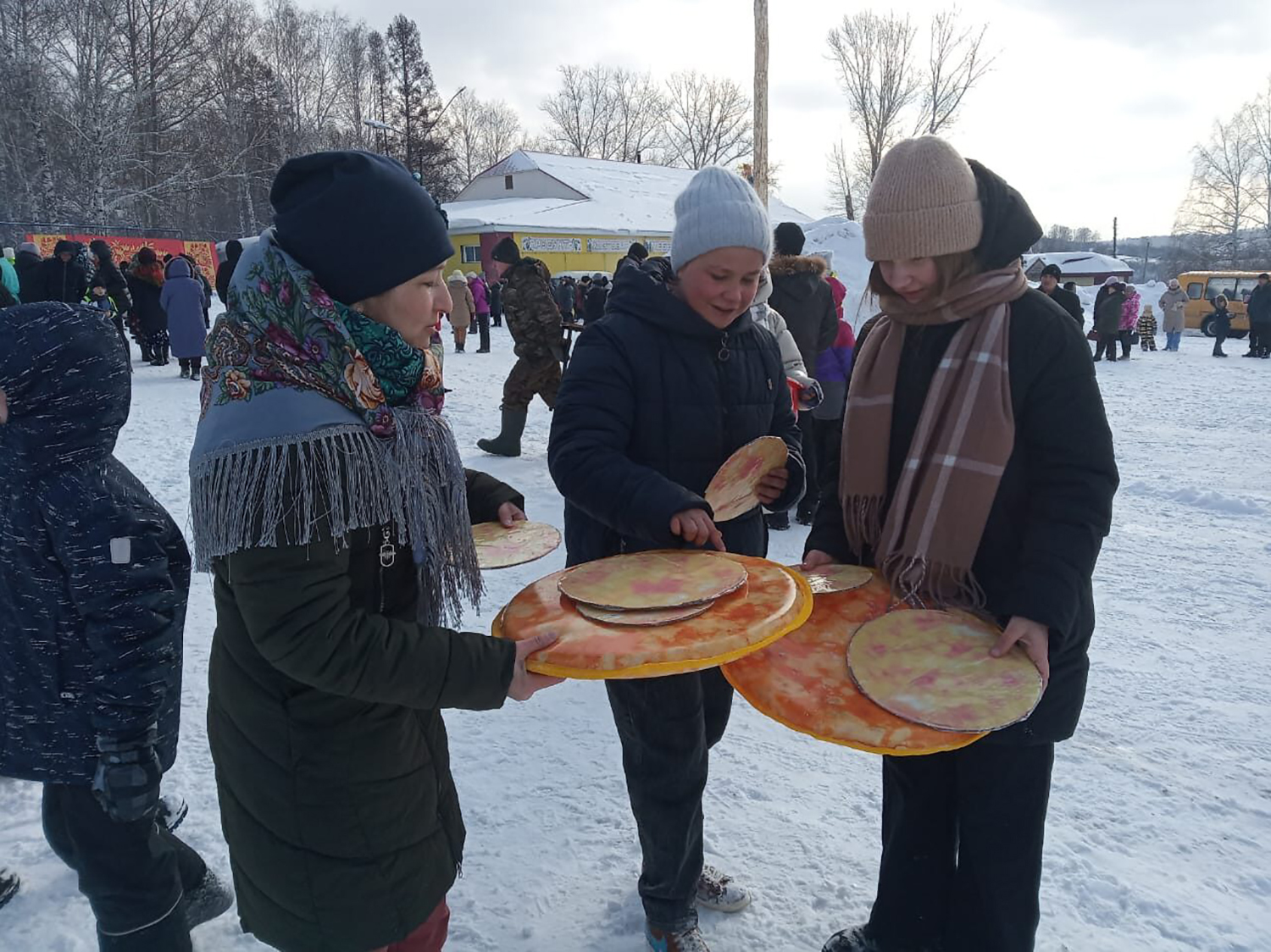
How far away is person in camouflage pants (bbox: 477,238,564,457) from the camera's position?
23.2 ft

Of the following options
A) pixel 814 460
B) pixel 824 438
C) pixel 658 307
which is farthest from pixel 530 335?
pixel 658 307

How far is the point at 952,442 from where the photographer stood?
1.68 m

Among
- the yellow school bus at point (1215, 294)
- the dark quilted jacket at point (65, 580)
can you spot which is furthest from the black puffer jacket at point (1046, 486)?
the yellow school bus at point (1215, 294)

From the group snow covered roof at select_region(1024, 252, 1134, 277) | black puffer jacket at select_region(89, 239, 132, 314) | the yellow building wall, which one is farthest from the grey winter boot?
snow covered roof at select_region(1024, 252, 1134, 277)

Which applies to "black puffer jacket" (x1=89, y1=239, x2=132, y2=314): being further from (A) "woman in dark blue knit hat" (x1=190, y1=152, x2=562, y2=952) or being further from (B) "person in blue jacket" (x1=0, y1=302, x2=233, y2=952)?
(A) "woman in dark blue knit hat" (x1=190, y1=152, x2=562, y2=952)

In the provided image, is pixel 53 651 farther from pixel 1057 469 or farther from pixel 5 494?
pixel 1057 469

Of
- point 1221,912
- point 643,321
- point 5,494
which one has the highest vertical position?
point 643,321

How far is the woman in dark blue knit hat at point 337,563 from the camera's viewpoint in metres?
1.24

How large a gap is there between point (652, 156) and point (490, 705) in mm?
63366

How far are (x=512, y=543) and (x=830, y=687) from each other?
0.77m

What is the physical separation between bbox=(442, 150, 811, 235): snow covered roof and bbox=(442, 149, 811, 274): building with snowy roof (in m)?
0.04

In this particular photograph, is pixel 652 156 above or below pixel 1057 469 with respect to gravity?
above

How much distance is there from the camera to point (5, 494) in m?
1.88

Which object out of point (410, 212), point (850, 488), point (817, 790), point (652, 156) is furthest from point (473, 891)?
point (652, 156)
